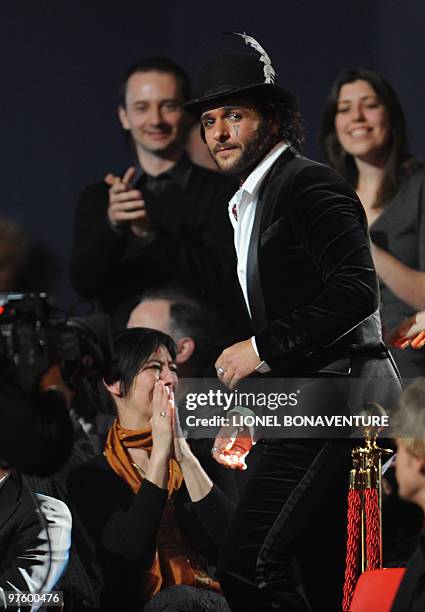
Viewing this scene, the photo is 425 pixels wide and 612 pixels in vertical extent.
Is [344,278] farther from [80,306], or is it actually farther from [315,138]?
[80,306]

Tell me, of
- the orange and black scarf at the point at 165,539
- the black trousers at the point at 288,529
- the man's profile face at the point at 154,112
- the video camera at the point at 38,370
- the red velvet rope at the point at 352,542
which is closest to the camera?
the video camera at the point at 38,370

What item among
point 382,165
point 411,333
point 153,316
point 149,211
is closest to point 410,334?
point 411,333

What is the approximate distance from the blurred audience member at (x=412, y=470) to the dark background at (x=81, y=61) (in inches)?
53.0

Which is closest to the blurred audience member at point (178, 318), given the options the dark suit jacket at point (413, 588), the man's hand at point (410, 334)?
the man's hand at point (410, 334)

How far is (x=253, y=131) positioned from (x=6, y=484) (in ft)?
4.50

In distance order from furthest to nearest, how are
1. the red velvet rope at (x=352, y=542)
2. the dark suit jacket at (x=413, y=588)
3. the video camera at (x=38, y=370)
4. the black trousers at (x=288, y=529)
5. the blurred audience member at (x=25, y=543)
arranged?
the blurred audience member at (x=25, y=543) < the red velvet rope at (x=352, y=542) < the black trousers at (x=288, y=529) < the video camera at (x=38, y=370) < the dark suit jacket at (x=413, y=588)

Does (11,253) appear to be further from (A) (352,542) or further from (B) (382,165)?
(A) (352,542)

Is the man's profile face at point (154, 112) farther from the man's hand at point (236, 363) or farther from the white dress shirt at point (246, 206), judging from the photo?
the man's hand at point (236, 363)

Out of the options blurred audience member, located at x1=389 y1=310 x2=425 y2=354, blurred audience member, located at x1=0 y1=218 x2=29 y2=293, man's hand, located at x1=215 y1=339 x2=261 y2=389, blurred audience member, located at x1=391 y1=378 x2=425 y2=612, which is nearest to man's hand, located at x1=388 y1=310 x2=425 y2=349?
blurred audience member, located at x1=389 y1=310 x2=425 y2=354

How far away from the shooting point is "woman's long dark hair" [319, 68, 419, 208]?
4.07 metres

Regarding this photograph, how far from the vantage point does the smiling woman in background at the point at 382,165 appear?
160 inches

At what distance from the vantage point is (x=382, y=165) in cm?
408

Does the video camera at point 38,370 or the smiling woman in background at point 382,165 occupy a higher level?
the smiling woman in background at point 382,165

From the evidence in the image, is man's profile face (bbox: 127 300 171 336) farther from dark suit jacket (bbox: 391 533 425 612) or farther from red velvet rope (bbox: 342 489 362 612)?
dark suit jacket (bbox: 391 533 425 612)
